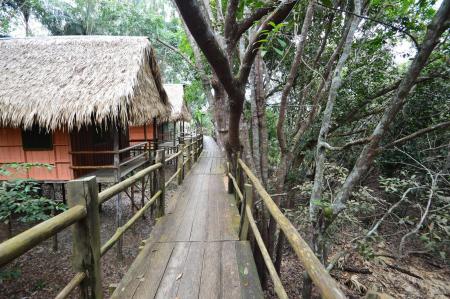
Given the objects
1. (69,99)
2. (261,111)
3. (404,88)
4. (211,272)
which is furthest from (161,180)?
(69,99)

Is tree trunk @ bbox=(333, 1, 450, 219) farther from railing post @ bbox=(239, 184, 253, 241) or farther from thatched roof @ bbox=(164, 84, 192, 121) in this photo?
thatched roof @ bbox=(164, 84, 192, 121)

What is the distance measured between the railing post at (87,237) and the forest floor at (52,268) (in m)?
3.73

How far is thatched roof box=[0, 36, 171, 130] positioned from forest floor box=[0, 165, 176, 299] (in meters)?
2.75

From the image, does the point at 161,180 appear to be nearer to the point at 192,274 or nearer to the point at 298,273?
the point at 192,274

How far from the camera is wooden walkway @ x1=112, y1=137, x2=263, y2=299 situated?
7.23 feet

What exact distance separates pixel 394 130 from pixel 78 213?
6693 mm

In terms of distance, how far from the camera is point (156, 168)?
3625 mm

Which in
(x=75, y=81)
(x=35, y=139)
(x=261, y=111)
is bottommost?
(x=35, y=139)

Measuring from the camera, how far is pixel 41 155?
664cm

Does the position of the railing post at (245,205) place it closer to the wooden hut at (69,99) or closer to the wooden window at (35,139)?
the wooden hut at (69,99)

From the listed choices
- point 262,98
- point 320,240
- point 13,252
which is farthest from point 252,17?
point 320,240

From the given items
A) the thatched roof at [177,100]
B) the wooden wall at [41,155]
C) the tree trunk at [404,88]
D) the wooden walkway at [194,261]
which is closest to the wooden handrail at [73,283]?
the wooden walkway at [194,261]

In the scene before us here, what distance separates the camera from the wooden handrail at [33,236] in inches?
38.2

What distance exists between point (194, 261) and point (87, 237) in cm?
140
